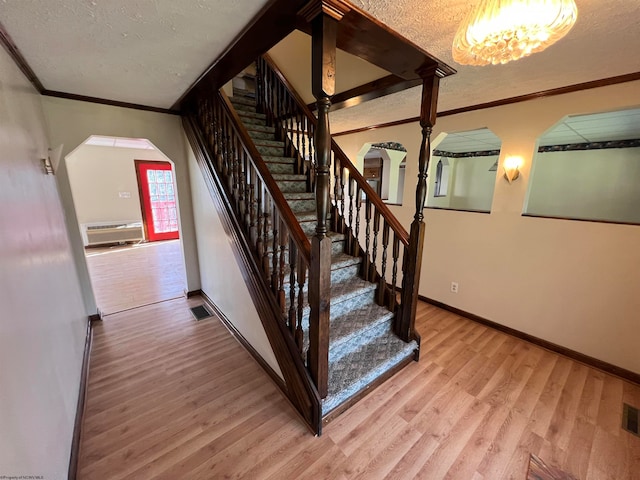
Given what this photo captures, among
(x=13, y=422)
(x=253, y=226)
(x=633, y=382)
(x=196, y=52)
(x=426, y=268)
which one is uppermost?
(x=196, y=52)

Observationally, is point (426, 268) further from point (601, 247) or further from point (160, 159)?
point (160, 159)

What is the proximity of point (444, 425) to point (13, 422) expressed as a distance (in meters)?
2.10

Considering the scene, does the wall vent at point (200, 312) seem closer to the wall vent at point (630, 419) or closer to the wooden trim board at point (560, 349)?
the wooden trim board at point (560, 349)

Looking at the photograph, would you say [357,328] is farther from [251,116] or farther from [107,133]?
[107,133]

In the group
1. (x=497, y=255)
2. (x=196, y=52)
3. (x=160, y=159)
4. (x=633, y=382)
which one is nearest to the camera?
(x=196, y=52)

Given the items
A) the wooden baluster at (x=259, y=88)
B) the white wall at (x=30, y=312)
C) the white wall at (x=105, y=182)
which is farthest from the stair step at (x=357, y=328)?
the white wall at (x=105, y=182)

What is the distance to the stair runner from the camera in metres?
1.85

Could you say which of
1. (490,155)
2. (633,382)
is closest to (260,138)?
(633,382)

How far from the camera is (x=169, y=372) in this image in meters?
2.11

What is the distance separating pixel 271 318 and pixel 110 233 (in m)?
6.28

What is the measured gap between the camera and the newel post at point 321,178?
1.17 m

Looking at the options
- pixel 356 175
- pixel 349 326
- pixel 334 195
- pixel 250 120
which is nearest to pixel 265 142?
pixel 250 120

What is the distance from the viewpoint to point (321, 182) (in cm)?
132

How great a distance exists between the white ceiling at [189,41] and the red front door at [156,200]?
5085 mm
